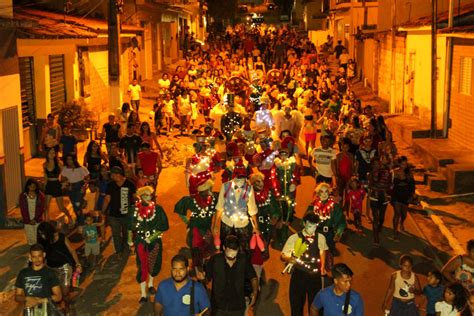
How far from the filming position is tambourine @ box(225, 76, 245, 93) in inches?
928

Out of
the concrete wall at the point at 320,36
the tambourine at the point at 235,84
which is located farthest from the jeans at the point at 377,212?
the concrete wall at the point at 320,36

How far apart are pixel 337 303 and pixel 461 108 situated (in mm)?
13194

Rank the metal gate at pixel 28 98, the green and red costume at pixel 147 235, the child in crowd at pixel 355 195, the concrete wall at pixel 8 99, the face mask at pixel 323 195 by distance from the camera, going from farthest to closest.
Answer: the metal gate at pixel 28 98, the concrete wall at pixel 8 99, the child in crowd at pixel 355 195, the face mask at pixel 323 195, the green and red costume at pixel 147 235

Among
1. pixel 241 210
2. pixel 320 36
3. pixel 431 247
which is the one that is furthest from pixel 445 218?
pixel 320 36

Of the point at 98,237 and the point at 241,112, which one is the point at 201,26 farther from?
the point at 98,237

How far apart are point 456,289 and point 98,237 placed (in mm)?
5733

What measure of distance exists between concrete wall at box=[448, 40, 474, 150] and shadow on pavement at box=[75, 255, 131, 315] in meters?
10.0

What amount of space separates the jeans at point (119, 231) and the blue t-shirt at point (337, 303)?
496 cm

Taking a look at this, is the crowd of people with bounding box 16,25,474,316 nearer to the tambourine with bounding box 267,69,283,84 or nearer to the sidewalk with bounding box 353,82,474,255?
the sidewalk with bounding box 353,82,474,255

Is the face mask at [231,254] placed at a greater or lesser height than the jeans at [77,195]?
greater

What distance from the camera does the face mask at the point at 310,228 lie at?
7.68 meters

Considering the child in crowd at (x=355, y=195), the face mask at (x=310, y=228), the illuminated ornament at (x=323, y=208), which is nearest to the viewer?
the face mask at (x=310, y=228)

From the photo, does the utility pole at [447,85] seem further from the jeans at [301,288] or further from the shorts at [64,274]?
the shorts at [64,274]

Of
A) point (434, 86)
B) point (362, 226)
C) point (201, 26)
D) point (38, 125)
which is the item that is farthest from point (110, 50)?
point (201, 26)
